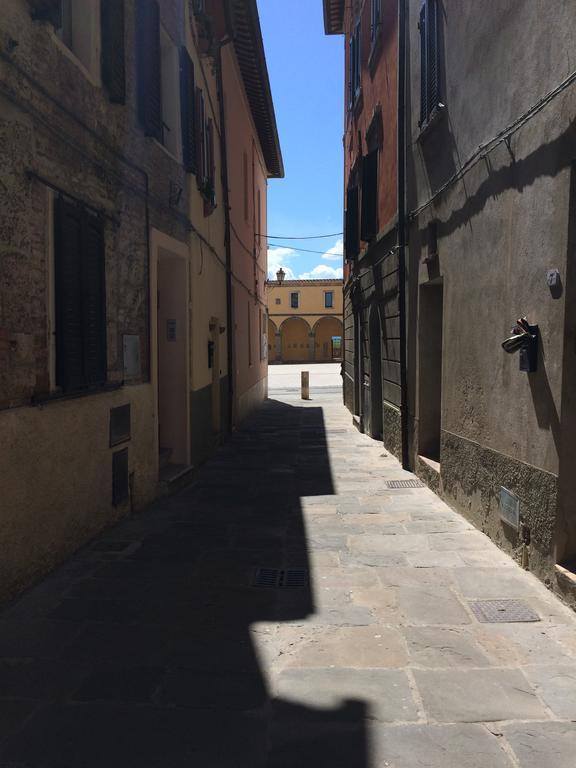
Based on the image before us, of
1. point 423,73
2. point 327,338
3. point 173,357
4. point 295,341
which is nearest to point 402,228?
point 423,73

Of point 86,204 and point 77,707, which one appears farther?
point 86,204

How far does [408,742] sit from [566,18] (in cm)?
413

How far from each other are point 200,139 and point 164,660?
7583mm

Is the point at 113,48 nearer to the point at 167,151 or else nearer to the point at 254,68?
the point at 167,151

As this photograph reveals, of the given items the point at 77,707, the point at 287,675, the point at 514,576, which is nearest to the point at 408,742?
the point at 287,675

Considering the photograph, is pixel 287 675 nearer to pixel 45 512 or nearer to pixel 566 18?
pixel 45 512

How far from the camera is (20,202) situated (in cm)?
Result: 402

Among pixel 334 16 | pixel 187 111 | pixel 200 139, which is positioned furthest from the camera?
pixel 334 16

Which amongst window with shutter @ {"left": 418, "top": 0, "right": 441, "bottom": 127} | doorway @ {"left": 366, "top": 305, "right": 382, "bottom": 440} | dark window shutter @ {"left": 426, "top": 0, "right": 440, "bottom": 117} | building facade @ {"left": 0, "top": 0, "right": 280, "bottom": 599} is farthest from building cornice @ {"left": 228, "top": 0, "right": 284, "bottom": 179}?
doorway @ {"left": 366, "top": 305, "right": 382, "bottom": 440}

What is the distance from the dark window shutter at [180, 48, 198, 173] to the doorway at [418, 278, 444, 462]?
3473 mm

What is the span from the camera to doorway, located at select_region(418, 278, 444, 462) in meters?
7.57

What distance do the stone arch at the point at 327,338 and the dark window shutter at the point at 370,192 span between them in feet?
136

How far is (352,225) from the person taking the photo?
1334 cm

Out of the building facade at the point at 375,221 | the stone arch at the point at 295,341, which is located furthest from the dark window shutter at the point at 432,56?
the stone arch at the point at 295,341
